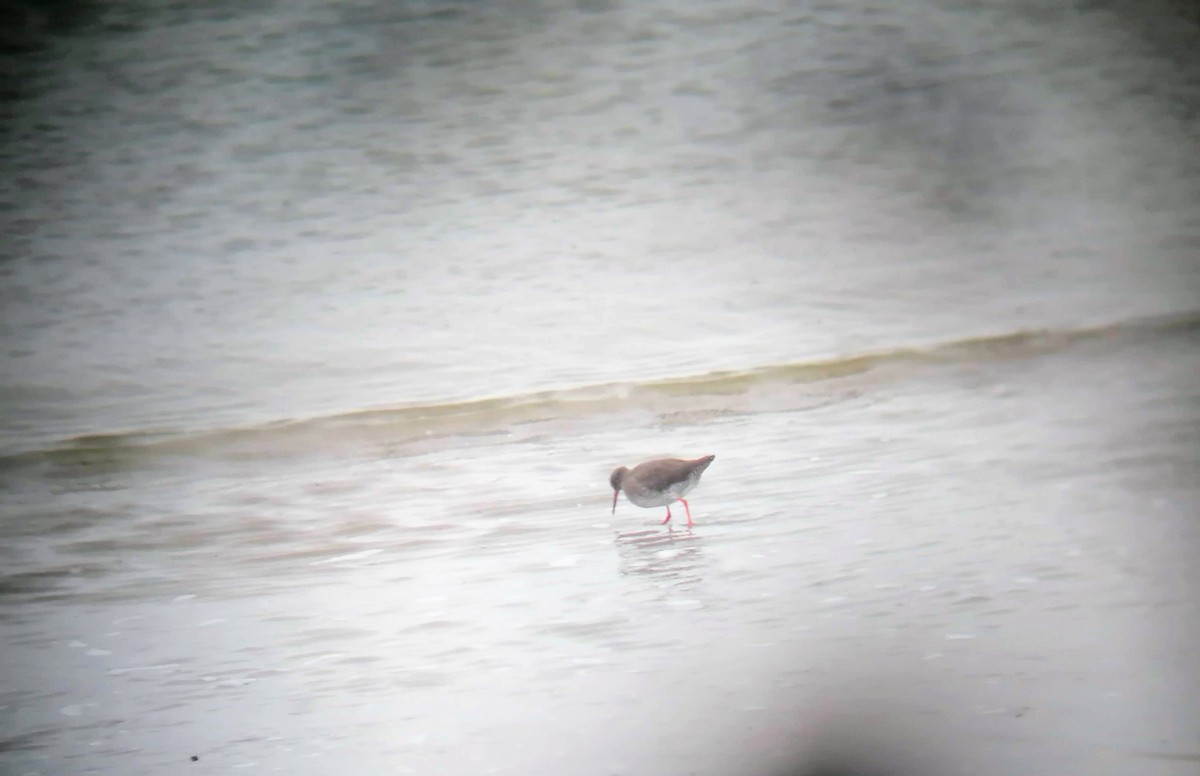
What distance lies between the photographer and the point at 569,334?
2336 millimetres

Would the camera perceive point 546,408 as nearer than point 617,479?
No

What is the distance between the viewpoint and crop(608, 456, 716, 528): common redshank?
1.62 meters

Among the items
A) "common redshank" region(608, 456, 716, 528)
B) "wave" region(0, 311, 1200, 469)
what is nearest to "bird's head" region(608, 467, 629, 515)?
"common redshank" region(608, 456, 716, 528)

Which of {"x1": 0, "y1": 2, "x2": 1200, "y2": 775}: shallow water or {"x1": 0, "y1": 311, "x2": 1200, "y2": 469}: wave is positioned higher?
{"x1": 0, "y1": 2, "x2": 1200, "y2": 775}: shallow water

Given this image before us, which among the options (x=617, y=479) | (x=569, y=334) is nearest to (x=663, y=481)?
(x=617, y=479)

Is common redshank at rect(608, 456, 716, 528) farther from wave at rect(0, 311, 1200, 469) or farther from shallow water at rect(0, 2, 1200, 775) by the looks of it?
wave at rect(0, 311, 1200, 469)

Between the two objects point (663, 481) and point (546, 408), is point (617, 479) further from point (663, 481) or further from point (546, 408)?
point (546, 408)

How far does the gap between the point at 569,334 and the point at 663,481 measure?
0.77 meters

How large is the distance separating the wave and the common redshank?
47 centimetres

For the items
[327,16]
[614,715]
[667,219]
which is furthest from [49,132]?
[614,715]

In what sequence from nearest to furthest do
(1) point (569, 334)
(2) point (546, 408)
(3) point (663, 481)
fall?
1. (3) point (663, 481)
2. (2) point (546, 408)
3. (1) point (569, 334)

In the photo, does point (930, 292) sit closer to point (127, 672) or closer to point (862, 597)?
point (862, 597)

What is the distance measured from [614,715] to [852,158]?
1.68m

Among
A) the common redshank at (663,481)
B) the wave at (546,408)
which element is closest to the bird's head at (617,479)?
the common redshank at (663,481)
